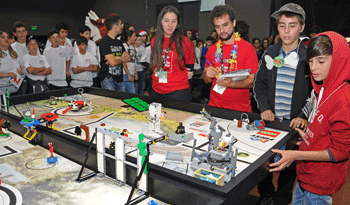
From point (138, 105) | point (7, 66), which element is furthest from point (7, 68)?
point (138, 105)

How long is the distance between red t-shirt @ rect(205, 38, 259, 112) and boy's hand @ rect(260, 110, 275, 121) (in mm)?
348

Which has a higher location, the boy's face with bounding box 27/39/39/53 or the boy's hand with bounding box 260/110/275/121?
the boy's face with bounding box 27/39/39/53

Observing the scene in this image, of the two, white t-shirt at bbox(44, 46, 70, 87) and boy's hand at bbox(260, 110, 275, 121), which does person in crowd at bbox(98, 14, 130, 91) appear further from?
boy's hand at bbox(260, 110, 275, 121)

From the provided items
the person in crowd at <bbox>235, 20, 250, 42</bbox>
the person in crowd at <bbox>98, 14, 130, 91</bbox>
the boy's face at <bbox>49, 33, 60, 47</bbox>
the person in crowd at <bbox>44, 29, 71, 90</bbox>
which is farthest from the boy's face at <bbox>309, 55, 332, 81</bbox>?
the boy's face at <bbox>49, 33, 60, 47</bbox>

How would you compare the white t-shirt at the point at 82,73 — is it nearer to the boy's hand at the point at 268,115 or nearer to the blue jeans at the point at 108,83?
the blue jeans at the point at 108,83

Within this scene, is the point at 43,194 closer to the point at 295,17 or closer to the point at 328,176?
the point at 328,176

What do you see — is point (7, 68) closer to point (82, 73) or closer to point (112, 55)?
point (82, 73)

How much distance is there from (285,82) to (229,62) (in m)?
0.45

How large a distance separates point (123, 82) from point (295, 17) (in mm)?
2291

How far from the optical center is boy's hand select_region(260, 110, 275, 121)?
157cm

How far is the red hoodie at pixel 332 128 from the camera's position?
1055mm

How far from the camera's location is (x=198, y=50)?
6.82 metres

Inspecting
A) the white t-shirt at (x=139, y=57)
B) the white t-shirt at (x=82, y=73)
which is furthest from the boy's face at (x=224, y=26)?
the white t-shirt at (x=139, y=57)

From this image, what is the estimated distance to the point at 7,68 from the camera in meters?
3.01
